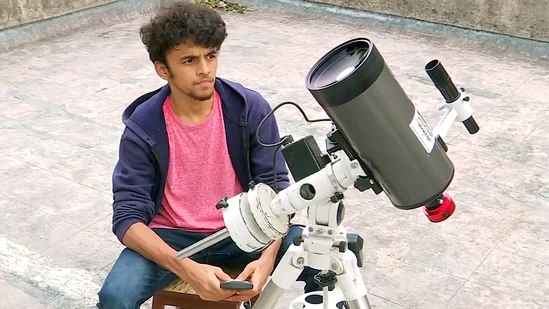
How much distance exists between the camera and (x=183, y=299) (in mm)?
2525

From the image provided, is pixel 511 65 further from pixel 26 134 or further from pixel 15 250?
pixel 15 250

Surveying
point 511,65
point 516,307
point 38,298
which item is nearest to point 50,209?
point 38,298

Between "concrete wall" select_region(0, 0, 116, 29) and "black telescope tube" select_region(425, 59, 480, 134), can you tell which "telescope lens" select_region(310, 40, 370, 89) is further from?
"concrete wall" select_region(0, 0, 116, 29)

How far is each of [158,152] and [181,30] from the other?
401 millimetres

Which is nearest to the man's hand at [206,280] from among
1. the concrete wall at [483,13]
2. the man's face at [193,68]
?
the man's face at [193,68]

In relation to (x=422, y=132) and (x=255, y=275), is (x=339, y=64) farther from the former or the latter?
(x=255, y=275)

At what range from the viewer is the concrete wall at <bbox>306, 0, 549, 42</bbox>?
6.64 m

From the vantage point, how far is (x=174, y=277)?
2555 mm

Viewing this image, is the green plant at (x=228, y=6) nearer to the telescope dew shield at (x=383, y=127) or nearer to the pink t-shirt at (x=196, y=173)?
the pink t-shirt at (x=196, y=173)

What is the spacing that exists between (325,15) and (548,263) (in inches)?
177

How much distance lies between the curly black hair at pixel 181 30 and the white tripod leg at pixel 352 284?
2.75 ft

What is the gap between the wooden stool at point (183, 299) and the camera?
251cm

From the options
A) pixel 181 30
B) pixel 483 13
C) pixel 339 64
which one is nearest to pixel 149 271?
pixel 181 30

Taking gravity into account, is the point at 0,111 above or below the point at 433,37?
above
